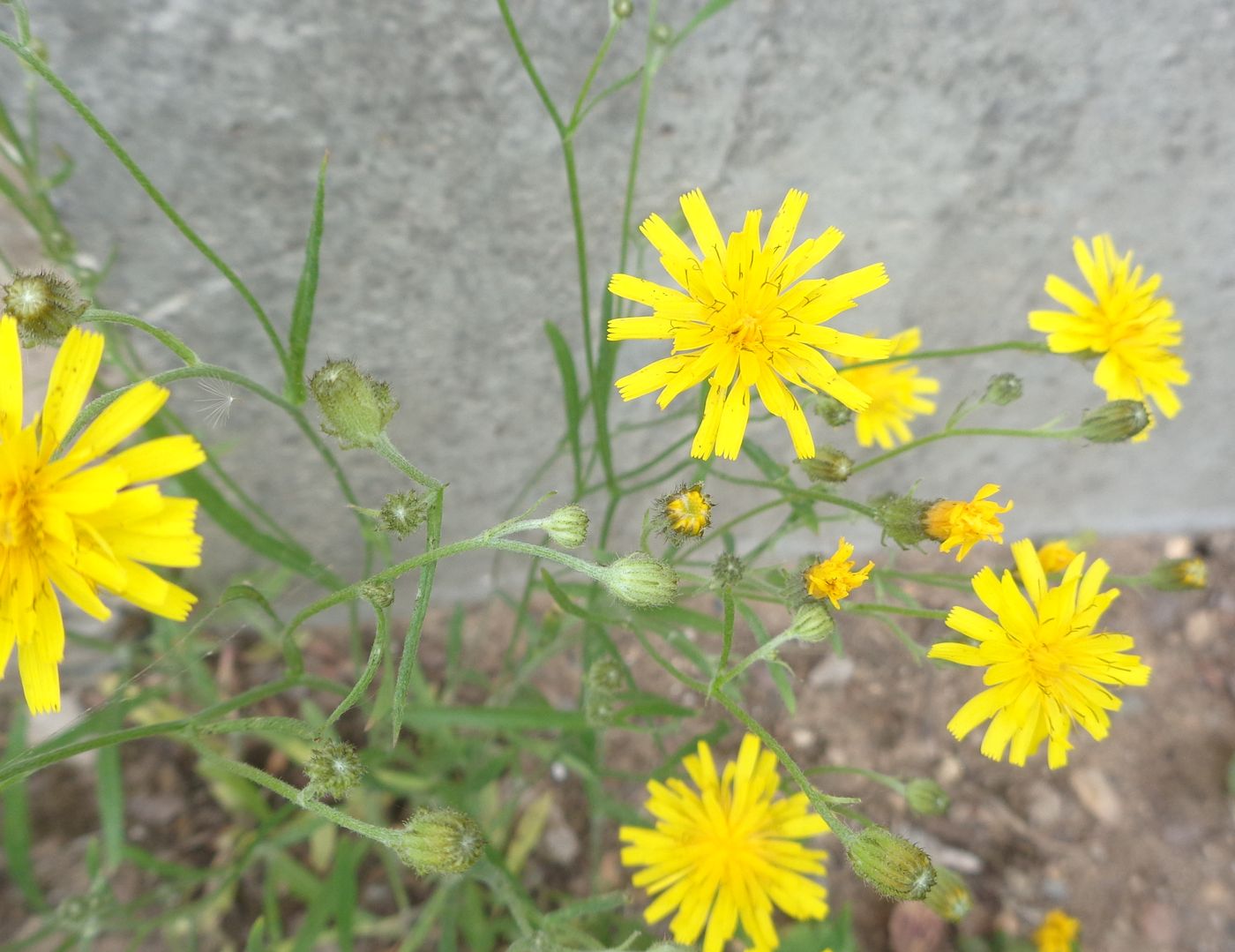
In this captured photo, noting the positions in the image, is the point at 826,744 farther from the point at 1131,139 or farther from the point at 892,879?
the point at 1131,139

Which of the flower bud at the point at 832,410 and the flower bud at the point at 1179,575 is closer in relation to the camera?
the flower bud at the point at 832,410

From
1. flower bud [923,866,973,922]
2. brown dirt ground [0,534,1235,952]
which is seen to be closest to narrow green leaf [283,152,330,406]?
flower bud [923,866,973,922]

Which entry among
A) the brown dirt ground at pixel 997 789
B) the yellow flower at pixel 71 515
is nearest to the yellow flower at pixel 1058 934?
the brown dirt ground at pixel 997 789

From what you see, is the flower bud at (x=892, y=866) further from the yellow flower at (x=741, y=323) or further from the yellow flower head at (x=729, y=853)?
the yellow flower at (x=741, y=323)

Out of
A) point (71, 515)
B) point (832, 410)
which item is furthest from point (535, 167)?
point (71, 515)

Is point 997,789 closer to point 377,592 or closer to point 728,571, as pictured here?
point 728,571

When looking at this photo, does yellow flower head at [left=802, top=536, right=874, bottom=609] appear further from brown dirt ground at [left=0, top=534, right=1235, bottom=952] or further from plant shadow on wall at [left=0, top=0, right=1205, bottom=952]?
brown dirt ground at [left=0, top=534, right=1235, bottom=952]
